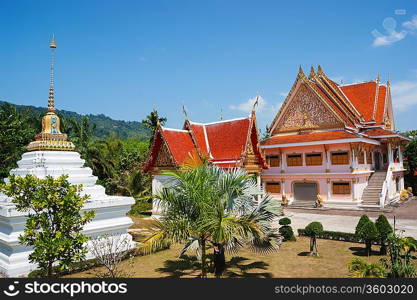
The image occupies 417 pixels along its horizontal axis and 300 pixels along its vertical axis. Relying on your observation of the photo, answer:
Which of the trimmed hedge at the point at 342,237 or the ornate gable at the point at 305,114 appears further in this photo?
the ornate gable at the point at 305,114

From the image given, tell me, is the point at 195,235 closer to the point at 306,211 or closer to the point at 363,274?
the point at 363,274

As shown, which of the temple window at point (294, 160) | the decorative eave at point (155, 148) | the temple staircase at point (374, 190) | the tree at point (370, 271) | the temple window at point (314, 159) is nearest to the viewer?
the tree at point (370, 271)

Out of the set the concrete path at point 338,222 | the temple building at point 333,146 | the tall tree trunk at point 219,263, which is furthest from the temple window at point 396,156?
the tall tree trunk at point 219,263

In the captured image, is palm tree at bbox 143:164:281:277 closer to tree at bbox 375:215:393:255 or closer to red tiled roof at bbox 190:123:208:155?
tree at bbox 375:215:393:255

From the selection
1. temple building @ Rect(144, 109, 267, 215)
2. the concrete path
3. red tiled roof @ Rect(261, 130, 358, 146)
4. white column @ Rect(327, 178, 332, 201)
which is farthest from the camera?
white column @ Rect(327, 178, 332, 201)

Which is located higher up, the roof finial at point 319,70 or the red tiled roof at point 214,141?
the roof finial at point 319,70

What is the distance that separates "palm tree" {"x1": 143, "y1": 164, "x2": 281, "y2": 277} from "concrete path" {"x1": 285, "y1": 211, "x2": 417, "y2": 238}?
6381 mm

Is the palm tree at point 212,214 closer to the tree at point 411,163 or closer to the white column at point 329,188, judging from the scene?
the white column at point 329,188

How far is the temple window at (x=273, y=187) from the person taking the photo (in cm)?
2983

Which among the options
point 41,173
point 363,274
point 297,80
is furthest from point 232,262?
point 297,80

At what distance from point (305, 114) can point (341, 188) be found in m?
7.23

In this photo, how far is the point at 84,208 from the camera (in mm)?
11570

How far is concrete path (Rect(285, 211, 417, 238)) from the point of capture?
54.7ft

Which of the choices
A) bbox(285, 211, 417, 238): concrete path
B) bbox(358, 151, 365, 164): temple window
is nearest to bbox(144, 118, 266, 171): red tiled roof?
bbox(285, 211, 417, 238): concrete path
